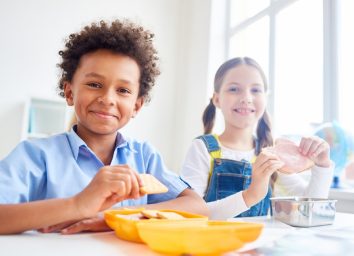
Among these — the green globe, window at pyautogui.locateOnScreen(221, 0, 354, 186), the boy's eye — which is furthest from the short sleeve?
window at pyautogui.locateOnScreen(221, 0, 354, 186)

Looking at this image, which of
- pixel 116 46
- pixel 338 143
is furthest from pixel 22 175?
pixel 338 143

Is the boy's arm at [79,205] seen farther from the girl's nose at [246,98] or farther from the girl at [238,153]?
the girl's nose at [246,98]

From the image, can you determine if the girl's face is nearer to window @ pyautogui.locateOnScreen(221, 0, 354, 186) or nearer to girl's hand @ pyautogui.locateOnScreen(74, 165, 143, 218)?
window @ pyautogui.locateOnScreen(221, 0, 354, 186)

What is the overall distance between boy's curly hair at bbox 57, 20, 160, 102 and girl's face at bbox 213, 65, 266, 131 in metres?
0.33

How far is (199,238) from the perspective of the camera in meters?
0.38

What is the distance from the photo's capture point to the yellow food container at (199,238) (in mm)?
380

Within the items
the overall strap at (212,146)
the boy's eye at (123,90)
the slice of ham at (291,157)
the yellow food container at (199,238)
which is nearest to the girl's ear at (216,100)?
the overall strap at (212,146)

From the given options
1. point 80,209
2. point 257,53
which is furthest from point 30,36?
point 80,209

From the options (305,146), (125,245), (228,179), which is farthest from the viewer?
(228,179)

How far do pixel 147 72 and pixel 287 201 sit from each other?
506mm

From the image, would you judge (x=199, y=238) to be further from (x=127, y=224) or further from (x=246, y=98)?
(x=246, y=98)

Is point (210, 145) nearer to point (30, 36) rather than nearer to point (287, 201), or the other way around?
point (287, 201)

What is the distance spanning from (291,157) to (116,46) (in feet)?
1.92

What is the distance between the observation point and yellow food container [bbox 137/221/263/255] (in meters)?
0.38
